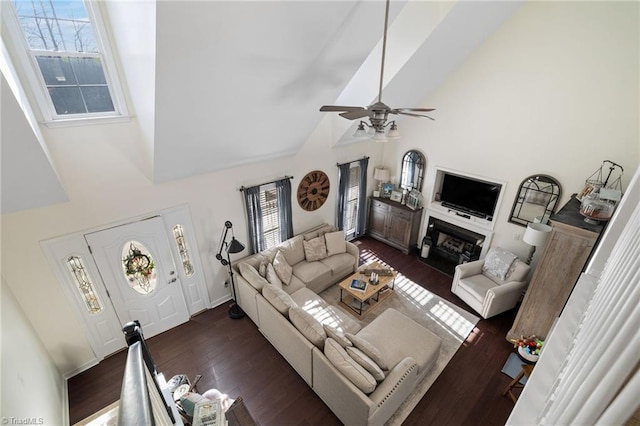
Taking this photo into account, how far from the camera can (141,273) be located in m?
4.04

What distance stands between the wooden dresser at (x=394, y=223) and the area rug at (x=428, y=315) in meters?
1.08

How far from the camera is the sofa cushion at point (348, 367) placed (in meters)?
2.82

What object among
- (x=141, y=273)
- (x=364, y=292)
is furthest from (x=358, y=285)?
(x=141, y=273)

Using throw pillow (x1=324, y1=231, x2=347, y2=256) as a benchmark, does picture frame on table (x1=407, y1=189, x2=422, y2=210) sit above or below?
above

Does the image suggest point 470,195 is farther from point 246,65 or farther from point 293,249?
point 246,65

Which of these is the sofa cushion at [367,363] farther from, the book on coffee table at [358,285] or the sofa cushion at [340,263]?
the sofa cushion at [340,263]

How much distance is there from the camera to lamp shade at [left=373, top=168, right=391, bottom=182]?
6.50m

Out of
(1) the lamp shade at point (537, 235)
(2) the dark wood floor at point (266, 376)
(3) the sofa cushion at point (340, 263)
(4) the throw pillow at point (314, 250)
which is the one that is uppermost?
(1) the lamp shade at point (537, 235)

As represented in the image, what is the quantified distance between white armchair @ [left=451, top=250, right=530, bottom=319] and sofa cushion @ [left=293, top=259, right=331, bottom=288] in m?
2.36

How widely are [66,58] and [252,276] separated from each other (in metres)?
3.34

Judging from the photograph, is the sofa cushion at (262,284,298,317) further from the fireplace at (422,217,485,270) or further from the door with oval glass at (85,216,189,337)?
the fireplace at (422,217,485,270)

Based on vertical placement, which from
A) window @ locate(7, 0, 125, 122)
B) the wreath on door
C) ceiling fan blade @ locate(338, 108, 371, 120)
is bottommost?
the wreath on door

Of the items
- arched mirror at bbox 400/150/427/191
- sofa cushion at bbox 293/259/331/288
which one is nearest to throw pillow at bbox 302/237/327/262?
sofa cushion at bbox 293/259/331/288

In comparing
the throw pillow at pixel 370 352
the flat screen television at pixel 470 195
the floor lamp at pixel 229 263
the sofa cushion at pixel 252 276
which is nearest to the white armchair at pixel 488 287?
the flat screen television at pixel 470 195
